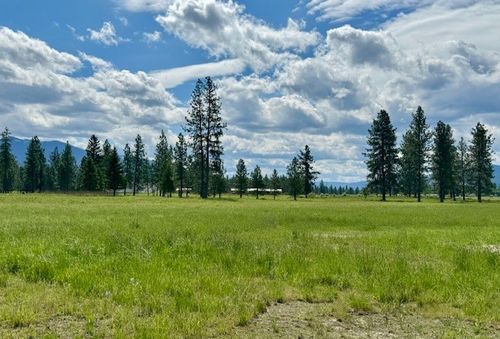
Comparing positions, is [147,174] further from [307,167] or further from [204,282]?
[204,282]

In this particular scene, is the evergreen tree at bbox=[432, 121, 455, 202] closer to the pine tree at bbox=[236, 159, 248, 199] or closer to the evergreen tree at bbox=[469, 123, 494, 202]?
the evergreen tree at bbox=[469, 123, 494, 202]

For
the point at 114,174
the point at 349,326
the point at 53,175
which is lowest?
the point at 349,326

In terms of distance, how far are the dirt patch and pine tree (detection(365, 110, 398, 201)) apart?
88325mm

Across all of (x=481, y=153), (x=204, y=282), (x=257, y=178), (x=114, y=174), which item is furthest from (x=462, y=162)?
(x=204, y=282)

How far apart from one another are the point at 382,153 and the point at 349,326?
297ft

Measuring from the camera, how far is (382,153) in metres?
94.8

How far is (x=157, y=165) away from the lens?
154 metres

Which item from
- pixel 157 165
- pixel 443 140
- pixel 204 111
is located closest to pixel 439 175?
pixel 443 140

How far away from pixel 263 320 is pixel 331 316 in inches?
52.3

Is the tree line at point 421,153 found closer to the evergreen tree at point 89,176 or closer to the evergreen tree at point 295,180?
the evergreen tree at point 295,180

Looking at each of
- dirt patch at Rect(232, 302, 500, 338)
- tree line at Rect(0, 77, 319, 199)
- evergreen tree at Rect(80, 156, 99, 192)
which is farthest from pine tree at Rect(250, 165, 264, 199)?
dirt patch at Rect(232, 302, 500, 338)

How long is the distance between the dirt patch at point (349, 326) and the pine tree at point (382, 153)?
88.3m

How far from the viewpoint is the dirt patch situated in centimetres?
754

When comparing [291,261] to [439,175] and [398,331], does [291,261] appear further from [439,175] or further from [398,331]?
[439,175]
